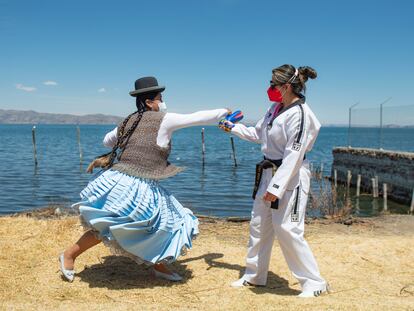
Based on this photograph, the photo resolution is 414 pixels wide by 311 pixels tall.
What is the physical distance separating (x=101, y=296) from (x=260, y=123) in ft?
7.83

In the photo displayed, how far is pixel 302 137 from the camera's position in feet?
13.4

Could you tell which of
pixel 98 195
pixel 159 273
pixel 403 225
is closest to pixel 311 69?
pixel 98 195

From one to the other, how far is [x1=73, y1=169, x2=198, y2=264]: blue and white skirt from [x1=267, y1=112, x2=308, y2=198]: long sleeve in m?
1.16

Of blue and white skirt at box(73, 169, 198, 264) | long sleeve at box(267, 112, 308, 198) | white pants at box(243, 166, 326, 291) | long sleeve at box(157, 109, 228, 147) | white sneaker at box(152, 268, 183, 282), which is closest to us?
long sleeve at box(267, 112, 308, 198)

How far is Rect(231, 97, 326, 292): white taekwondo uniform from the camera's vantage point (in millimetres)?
4109

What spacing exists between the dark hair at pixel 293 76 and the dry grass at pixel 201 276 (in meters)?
2.01

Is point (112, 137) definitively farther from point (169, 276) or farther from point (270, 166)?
point (270, 166)

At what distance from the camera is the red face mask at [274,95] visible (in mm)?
4352

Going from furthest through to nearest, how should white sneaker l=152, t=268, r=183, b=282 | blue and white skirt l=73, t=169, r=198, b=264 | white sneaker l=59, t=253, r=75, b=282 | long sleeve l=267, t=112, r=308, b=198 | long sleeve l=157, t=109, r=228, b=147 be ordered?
white sneaker l=152, t=268, r=183, b=282 < white sneaker l=59, t=253, r=75, b=282 < long sleeve l=157, t=109, r=228, b=147 < blue and white skirt l=73, t=169, r=198, b=264 < long sleeve l=267, t=112, r=308, b=198

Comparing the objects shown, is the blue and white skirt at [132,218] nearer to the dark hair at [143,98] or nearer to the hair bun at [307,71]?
the dark hair at [143,98]

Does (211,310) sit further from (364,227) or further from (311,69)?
(364,227)

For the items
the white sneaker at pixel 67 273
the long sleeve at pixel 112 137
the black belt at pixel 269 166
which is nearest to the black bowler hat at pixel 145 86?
the long sleeve at pixel 112 137

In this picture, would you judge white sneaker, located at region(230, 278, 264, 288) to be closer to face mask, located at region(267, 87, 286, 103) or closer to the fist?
the fist

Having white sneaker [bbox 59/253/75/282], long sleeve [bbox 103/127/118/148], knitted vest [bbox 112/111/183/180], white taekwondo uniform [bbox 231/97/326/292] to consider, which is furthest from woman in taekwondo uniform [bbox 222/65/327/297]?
white sneaker [bbox 59/253/75/282]
